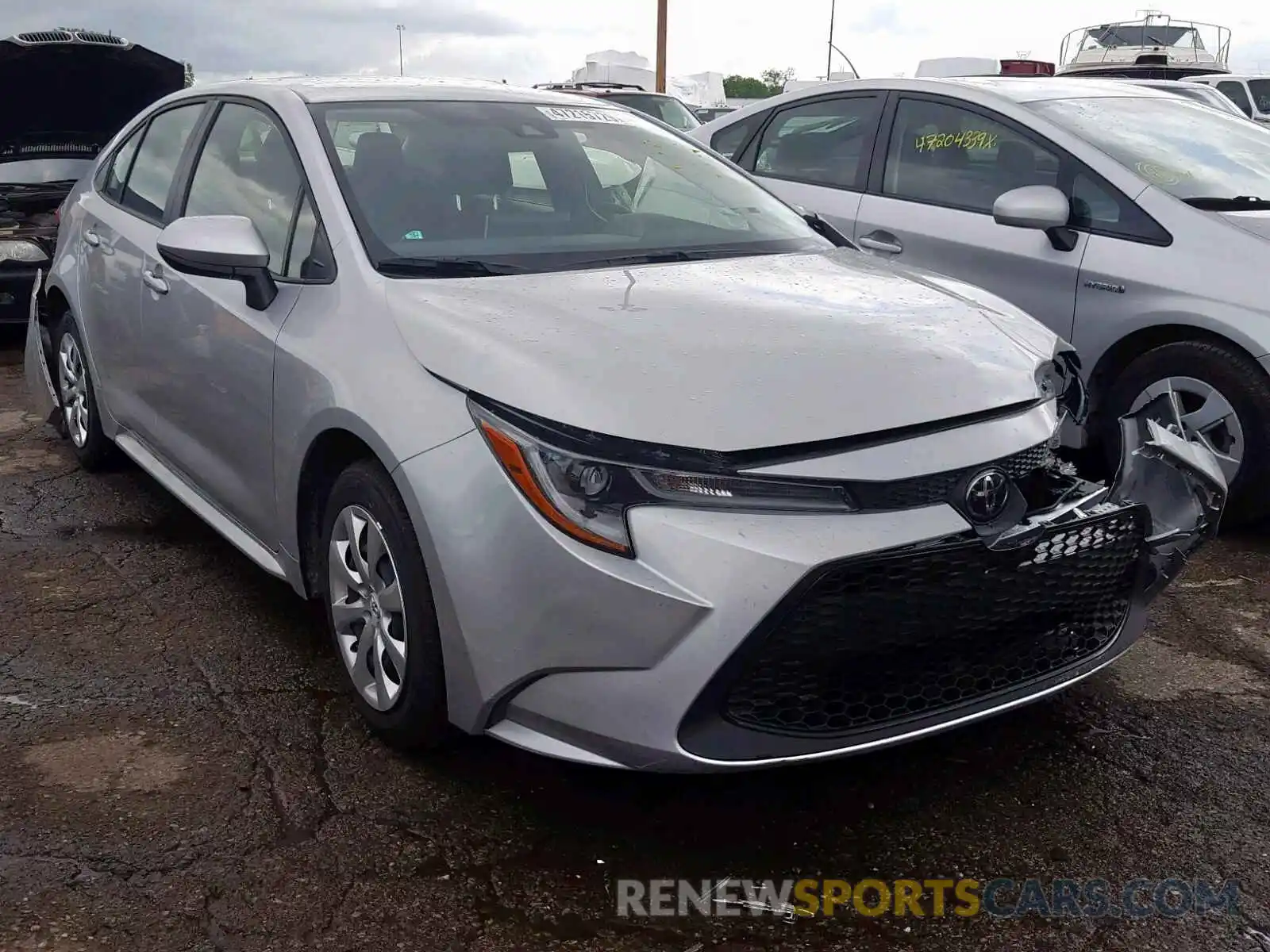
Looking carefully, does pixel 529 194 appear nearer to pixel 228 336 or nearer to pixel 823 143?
pixel 228 336

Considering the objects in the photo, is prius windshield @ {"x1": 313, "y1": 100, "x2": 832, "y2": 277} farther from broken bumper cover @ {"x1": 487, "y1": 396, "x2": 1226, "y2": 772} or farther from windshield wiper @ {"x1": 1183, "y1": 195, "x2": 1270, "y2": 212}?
windshield wiper @ {"x1": 1183, "y1": 195, "x2": 1270, "y2": 212}

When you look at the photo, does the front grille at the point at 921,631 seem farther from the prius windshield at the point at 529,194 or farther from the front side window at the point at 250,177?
the front side window at the point at 250,177

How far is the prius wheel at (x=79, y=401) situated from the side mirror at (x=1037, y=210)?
340cm

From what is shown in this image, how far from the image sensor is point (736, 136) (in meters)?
6.36

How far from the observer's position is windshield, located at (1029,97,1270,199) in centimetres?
468

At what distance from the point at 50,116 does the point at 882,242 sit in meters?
5.73

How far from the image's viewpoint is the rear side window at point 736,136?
6.28 meters

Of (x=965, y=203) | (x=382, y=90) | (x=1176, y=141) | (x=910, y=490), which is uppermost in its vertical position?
(x=382, y=90)

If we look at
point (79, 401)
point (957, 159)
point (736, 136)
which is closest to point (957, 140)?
point (957, 159)

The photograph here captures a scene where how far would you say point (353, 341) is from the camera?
2852mm

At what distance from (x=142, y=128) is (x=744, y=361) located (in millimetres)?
3028

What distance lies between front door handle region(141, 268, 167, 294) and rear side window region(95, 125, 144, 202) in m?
0.68

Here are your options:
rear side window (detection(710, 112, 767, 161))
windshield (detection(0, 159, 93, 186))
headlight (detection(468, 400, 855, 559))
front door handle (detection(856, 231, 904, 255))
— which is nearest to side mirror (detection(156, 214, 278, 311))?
headlight (detection(468, 400, 855, 559))

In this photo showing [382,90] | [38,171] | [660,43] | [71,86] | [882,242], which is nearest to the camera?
[382,90]
